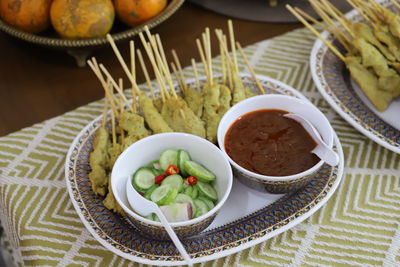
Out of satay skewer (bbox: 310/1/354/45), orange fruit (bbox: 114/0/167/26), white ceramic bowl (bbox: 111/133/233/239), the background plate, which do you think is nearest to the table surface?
the background plate

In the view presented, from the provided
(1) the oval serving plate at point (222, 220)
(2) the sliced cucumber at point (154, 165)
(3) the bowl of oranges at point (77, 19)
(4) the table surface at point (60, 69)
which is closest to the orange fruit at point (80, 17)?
(3) the bowl of oranges at point (77, 19)

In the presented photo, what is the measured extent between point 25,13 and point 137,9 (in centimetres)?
44

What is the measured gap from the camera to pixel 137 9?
5.91ft

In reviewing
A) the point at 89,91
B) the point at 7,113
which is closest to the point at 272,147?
the point at 89,91

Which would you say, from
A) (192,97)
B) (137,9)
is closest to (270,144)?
(192,97)

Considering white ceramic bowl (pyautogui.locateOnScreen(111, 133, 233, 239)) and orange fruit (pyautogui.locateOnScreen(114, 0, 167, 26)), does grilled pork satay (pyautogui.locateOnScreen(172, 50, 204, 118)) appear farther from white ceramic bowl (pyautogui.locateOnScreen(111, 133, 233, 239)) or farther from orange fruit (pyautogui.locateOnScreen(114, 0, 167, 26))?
orange fruit (pyautogui.locateOnScreen(114, 0, 167, 26))

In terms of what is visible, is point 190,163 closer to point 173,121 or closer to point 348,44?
point 173,121

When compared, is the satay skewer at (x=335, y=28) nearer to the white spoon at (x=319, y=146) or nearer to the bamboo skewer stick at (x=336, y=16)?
the bamboo skewer stick at (x=336, y=16)

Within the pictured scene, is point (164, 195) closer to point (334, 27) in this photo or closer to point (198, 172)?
point (198, 172)

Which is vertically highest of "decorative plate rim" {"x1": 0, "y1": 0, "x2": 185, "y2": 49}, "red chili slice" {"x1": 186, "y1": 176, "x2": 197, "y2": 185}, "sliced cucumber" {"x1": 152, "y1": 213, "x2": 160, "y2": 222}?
"decorative plate rim" {"x1": 0, "y1": 0, "x2": 185, "y2": 49}

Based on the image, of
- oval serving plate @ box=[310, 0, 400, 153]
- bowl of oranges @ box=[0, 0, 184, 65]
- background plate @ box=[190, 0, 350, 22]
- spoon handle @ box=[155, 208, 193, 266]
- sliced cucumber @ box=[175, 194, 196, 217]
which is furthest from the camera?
background plate @ box=[190, 0, 350, 22]

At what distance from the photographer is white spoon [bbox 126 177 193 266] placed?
1.08m

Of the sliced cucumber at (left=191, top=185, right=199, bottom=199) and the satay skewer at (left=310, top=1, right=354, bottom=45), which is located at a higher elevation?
the satay skewer at (left=310, top=1, right=354, bottom=45)

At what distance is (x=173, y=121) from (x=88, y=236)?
0.43 metres
